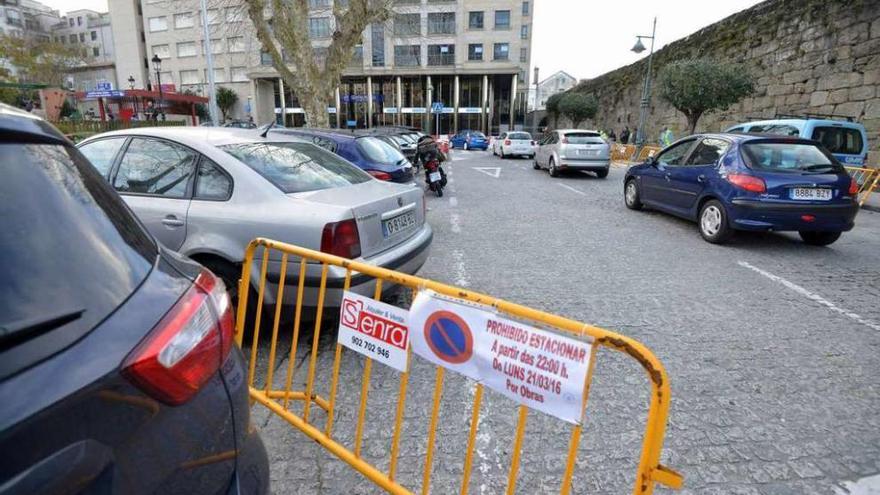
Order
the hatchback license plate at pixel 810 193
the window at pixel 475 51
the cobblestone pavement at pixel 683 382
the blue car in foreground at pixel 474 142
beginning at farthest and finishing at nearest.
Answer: the window at pixel 475 51 → the blue car in foreground at pixel 474 142 → the hatchback license plate at pixel 810 193 → the cobblestone pavement at pixel 683 382

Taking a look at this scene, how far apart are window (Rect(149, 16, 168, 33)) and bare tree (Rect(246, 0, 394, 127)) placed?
171 ft

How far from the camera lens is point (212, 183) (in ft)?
11.0

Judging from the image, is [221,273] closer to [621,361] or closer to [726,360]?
[621,361]

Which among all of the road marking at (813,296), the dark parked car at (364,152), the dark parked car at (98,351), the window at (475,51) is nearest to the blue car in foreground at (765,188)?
the road marking at (813,296)

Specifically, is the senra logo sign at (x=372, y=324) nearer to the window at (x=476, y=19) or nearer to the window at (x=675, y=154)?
the window at (x=675, y=154)

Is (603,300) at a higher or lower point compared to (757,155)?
lower

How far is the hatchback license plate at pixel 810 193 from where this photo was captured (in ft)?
18.9

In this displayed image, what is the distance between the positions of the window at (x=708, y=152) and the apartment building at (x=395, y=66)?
44885mm

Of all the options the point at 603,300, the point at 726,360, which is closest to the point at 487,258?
the point at 603,300

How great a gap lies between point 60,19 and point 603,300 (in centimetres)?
10998

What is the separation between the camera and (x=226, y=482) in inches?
51.1

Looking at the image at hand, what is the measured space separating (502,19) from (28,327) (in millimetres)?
54327

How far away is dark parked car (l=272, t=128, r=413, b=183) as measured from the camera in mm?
7043

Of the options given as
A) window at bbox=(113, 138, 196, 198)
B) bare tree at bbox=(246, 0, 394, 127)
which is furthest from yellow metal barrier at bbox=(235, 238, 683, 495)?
bare tree at bbox=(246, 0, 394, 127)
